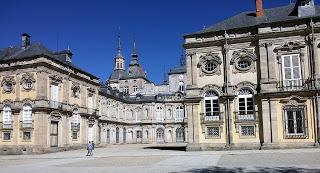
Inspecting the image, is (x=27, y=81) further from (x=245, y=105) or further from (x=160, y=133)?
(x=160, y=133)

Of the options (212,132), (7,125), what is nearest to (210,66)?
(212,132)

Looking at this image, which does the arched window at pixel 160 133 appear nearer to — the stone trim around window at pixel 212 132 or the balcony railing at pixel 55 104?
the balcony railing at pixel 55 104

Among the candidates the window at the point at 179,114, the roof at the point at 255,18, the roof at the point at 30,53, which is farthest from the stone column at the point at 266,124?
the window at the point at 179,114

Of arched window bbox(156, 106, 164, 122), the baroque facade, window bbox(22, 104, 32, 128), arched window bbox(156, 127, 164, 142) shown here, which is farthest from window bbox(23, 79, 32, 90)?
arched window bbox(156, 127, 164, 142)

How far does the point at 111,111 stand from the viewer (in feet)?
177

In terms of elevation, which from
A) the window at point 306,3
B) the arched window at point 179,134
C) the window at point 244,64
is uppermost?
the window at point 306,3

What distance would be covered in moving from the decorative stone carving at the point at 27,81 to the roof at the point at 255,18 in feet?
50.2

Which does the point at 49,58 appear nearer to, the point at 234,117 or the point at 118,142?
the point at 234,117

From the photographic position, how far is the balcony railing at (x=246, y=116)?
2688cm

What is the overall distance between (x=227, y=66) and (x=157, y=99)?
3482cm

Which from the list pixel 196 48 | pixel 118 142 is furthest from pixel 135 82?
pixel 196 48

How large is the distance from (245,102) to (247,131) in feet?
7.18

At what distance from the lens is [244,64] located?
2784 centimetres

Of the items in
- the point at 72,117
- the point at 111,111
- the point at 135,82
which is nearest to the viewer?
the point at 72,117
